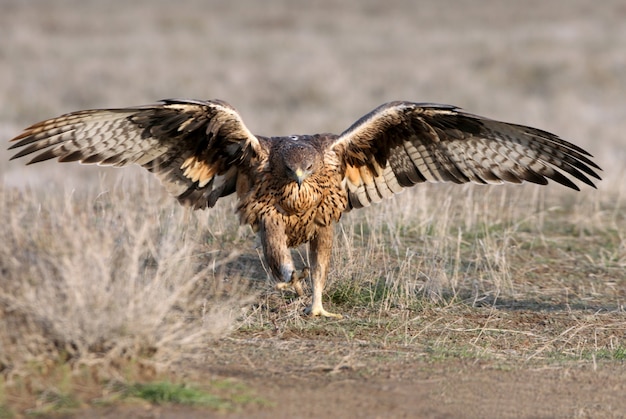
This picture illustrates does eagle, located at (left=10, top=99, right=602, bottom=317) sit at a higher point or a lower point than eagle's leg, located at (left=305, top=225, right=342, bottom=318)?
higher

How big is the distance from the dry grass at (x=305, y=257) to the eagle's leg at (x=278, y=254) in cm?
31

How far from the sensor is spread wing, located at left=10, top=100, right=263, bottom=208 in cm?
643

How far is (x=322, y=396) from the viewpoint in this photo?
195 inches

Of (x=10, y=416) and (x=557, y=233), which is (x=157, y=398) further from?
(x=557, y=233)

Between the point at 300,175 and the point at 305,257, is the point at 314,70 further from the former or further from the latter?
the point at 300,175

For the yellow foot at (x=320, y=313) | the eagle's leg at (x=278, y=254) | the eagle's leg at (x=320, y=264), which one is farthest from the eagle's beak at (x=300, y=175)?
the yellow foot at (x=320, y=313)

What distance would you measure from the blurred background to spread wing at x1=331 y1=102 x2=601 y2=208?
4927 millimetres

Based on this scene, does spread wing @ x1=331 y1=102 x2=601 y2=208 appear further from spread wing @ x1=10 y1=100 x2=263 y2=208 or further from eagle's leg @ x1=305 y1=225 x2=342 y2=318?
spread wing @ x1=10 y1=100 x2=263 y2=208

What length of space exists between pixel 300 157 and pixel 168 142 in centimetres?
110

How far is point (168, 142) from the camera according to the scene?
689 centimetres

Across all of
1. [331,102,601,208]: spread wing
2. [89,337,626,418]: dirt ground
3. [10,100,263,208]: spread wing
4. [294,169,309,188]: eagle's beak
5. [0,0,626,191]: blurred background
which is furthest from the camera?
[0,0,626,191]: blurred background

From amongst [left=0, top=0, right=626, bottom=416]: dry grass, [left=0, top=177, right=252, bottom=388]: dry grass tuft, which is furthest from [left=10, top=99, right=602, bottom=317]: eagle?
[left=0, top=177, right=252, bottom=388]: dry grass tuft

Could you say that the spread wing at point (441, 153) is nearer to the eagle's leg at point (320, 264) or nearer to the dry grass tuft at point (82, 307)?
the eagle's leg at point (320, 264)

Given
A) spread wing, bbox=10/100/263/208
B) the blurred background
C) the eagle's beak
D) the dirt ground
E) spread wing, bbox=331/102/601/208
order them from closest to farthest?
the dirt ground < the eagle's beak < spread wing, bbox=10/100/263/208 < spread wing, bbox=331/102/601/208 < the blurred background
